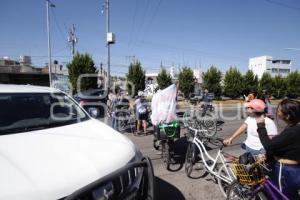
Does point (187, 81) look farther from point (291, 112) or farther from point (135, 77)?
point (291, 112)

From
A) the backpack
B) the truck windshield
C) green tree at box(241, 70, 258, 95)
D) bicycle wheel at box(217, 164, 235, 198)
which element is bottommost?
bicycle wheel at box(217, 164, 235, 198)

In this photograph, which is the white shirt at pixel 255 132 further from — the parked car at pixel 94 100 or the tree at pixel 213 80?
the tree at pixel 213 80

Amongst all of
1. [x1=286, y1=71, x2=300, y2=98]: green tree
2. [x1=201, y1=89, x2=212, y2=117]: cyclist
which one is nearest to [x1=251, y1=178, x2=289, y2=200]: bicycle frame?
[x1=201, y1=89, x2=212, y2=117]: cyclist

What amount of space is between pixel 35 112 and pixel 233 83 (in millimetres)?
33288

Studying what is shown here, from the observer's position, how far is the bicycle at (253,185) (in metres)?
3.04

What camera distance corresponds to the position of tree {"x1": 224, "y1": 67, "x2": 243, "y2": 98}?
33906 millimetres

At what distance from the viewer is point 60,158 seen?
92.7 inches

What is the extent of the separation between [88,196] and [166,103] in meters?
4.04

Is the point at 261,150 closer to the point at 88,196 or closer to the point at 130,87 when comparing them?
the point at 88,196

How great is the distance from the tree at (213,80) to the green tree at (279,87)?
37.2ft

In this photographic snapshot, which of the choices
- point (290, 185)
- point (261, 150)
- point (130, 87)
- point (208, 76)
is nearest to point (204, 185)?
point (261, 150)

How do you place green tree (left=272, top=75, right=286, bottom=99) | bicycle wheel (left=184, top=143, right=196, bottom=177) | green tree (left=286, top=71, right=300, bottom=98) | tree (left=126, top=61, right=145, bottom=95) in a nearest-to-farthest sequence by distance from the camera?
bicycle wheel (left=184, top=143, right=196, bottom=177) < tree (left=126, top=61, right=145, bottom=95) < green tree (left=272, top=75, right=286, bottom=99) < green tree (left=286, top=71, right=300, bottom=98)

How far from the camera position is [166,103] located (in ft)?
19.5

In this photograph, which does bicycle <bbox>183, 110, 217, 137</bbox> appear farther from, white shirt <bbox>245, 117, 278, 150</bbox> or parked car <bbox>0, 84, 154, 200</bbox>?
parked car <bbox>0, 84, 154, 200</bbox>
